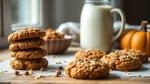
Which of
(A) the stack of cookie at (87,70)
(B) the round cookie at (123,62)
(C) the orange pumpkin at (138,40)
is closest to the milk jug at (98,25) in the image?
(C) the orange pumpkin at (138,40)

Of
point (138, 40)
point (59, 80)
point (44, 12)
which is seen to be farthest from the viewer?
point (44, 12)

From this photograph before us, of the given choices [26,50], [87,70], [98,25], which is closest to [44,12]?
[98,25]

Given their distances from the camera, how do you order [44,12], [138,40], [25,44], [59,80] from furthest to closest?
1. [44,12]
2. [138,40]
3. [25,44]
4. [59,80]

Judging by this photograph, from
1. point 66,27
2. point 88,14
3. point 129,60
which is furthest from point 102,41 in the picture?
point 129,60

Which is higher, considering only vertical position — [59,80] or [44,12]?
[44,12]

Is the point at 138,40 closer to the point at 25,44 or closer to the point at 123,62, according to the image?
the point at 123,62

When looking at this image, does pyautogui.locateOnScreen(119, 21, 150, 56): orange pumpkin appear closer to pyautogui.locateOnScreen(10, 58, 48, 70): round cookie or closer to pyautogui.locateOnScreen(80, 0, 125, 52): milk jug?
pyautogui.locateOnScreen(80, 0, 125, 52): milk jug

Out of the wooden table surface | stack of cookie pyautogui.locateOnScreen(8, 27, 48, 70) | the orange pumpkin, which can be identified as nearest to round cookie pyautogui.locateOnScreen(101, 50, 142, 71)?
the wooden table surface
